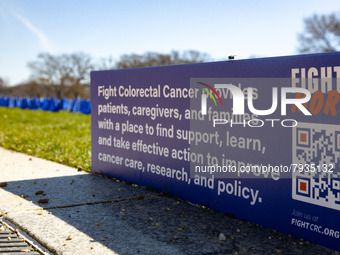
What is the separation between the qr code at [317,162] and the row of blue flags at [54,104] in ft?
92.0

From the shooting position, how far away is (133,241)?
3723 mm

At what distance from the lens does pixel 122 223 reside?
4227 millimetres

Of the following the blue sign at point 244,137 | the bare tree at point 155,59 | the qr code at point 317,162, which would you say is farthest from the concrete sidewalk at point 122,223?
the bare tree at point 155,59

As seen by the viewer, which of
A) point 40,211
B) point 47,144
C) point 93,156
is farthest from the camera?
point 47,144

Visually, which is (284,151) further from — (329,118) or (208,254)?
(208,254)

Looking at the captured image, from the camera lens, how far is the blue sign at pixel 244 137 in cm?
359

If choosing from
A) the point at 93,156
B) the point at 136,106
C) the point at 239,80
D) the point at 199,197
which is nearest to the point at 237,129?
the point at 239,80

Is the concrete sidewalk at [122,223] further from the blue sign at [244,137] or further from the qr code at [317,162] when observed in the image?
the qr code at [317,162]

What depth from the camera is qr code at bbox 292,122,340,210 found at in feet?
11.5

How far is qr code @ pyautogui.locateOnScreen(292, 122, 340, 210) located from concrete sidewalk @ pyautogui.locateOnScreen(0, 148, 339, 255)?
43 cm

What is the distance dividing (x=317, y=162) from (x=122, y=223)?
6.25 ft

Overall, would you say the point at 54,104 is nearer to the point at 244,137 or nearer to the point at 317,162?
the point at 244,137

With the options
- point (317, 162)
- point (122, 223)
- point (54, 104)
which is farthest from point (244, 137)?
point (54, 104)

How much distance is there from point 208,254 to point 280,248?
630 mm
